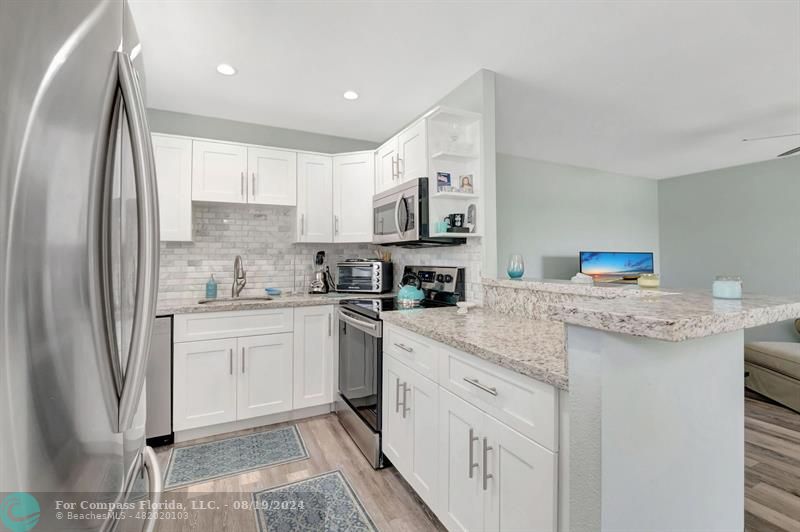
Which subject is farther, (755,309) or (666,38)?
(666,38)

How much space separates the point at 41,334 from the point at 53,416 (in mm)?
119

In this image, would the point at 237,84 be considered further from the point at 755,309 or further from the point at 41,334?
the point at 755,309

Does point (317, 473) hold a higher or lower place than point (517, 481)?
lower

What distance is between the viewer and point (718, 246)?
526 centimetres

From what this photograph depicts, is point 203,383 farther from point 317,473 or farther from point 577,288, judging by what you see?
point 577,288

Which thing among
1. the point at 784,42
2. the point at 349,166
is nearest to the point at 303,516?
the point at 349,166

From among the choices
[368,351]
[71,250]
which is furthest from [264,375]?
[71,250]

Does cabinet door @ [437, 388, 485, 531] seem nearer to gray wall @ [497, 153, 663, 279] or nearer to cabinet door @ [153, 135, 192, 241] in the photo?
cabinet door @ [153, 135, 192, 241]

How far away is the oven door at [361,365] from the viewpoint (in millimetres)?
2158

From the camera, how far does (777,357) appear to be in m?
3.14

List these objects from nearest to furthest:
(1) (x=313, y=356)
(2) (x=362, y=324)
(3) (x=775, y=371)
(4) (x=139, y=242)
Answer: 1. (4) (x=139, y=242)
2. (2) (x=362, y=324)
3. (1) (x=313, y=356)
4. (3) (x=775, y=371)

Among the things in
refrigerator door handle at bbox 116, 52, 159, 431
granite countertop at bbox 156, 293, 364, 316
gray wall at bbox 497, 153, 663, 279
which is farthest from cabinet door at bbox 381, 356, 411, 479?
gray wall at bbox 497, 153, 663, 279

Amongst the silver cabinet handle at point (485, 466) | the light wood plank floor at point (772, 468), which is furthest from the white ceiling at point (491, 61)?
the light wood plank floor at point (772, 468)

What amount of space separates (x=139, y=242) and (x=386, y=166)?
2.43m
